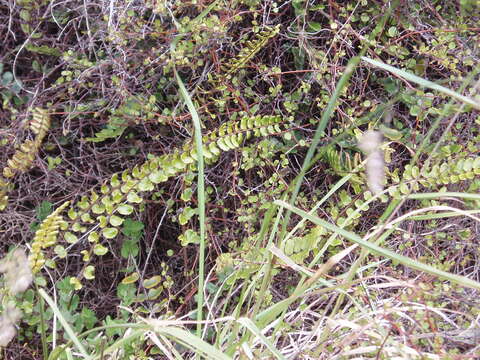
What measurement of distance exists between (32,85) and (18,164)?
0.31 metres

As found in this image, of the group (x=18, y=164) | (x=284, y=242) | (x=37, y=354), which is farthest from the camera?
(x=37, y=354)

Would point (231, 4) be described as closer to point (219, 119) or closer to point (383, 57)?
point (219, 119)

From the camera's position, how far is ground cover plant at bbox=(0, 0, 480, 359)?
150 centimetres

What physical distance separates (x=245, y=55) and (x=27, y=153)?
28.3 inches

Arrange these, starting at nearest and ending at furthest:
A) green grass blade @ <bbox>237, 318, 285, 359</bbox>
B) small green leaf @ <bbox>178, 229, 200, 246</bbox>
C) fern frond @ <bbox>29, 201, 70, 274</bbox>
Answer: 1. green grass blade @ <bbox>237, 318, 285, 359</bbox>
2. fern frond @ <bbox>29, 201, 70, 274</bbox>
3. small green leaf @ <bbox>178, 229, 200, 246</bbox>

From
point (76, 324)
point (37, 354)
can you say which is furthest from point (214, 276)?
point (37, 354)

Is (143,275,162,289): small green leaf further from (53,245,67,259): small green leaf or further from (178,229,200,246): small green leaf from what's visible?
(53,245,67,259): small green leaf

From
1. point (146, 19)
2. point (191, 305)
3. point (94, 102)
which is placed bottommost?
point (191, 305)

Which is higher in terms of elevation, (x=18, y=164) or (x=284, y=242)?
(x=18, y=164)

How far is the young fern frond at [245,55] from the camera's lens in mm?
1495

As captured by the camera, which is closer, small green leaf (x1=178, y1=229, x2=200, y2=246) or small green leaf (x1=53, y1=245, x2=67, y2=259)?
small green leaf (x1=53, y1=245, x2=67, y2=259)

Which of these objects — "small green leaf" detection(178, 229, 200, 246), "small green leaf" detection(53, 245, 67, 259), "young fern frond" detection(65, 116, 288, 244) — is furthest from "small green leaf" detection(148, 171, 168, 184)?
"small green leaf" detection(53, 245, 67, 259)

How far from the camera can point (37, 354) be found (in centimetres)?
160

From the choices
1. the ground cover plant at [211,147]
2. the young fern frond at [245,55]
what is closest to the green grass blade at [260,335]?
the ground cover plant at [211,147]
